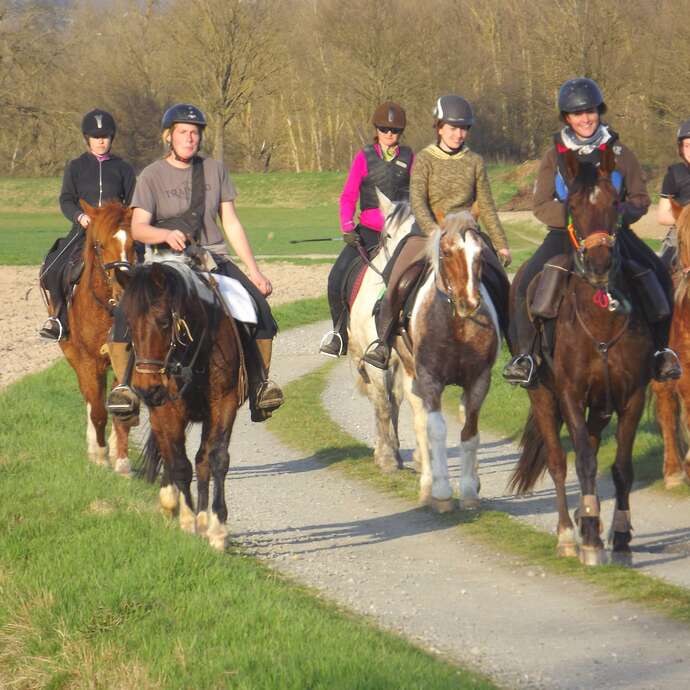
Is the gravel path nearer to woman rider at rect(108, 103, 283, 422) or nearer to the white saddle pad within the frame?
woman rider at rect(108, 103, 283, 422)

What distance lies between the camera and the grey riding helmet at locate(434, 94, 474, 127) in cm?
1027

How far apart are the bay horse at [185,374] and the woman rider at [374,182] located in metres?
3.78

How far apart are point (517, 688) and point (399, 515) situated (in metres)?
4.27

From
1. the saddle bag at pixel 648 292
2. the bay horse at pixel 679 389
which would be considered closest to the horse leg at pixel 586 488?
the saddle bag at pixel 648 292

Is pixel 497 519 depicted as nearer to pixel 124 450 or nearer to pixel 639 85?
pixel 124 450

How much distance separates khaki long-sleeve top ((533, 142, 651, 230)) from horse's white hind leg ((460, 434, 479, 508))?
2.12 meters

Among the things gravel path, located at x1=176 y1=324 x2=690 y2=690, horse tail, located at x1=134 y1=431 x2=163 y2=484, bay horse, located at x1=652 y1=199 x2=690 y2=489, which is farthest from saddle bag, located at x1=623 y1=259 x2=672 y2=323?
horse tail, located at x1=134 y1=431 x2=163 y2=484

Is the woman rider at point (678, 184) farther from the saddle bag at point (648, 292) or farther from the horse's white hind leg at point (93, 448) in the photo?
the horse's white hind leg at point (93, 448)

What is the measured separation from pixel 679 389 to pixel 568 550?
2.09 meters

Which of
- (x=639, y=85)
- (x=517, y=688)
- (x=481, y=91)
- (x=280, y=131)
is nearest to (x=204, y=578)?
(x=517, y=688)

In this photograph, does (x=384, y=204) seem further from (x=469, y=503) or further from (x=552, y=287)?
(x=552, y=287)

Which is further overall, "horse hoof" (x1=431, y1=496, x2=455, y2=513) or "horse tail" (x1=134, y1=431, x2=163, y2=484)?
"horse hoof" (x1=431, y1=496, x2=455, y2=513)

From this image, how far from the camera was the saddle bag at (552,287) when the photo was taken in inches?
327

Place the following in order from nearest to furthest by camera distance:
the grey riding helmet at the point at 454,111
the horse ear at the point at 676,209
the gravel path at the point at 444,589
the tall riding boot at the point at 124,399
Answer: the gravel path at the point at 444,589
the tall riding boot at the point at 124,399
the horse ear at the point at 676,209
the grey riding helmet at the point at 454,111
